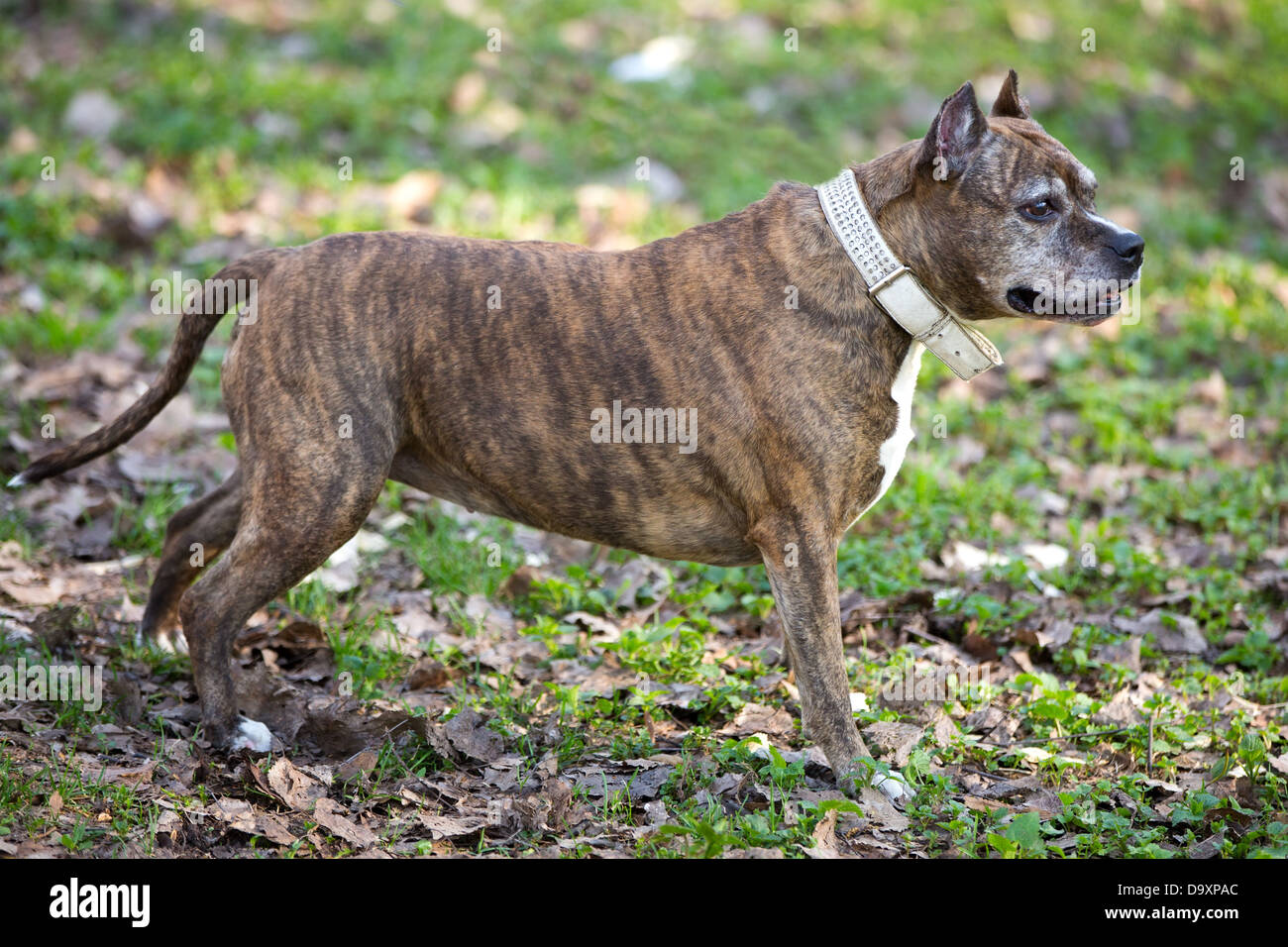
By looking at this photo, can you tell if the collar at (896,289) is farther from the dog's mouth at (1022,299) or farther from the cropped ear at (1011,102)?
the cropped ear at (1011,102)

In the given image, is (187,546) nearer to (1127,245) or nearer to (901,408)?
(901,408)

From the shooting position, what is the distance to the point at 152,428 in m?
6.29

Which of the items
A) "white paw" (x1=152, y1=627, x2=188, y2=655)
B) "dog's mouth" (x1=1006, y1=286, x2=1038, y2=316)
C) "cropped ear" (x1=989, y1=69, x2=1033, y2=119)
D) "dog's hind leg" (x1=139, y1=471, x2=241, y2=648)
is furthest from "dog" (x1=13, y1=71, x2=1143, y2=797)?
"white paw" (x1=152, y1=627, x2=188, y2=655)

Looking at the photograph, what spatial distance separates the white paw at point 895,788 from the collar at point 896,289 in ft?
4.35

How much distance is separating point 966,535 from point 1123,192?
465 cm

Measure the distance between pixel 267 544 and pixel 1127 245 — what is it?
2903 millimetres

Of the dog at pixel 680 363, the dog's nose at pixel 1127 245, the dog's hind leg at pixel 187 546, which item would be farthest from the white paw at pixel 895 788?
the dog's hind leg at pixel 187 546

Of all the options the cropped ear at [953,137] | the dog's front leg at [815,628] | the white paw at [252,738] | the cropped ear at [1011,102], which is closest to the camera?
the cropped ear at [953,137]

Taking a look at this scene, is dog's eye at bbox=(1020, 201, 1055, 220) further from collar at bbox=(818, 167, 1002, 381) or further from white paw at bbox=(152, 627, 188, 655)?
white paw at bbox=(152, 627, 188, 655)

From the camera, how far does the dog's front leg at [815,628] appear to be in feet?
13.4

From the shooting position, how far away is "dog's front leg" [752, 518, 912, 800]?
4.07 m

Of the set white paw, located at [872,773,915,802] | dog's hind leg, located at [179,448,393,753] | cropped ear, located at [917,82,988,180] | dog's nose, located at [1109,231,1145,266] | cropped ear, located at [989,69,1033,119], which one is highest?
cropped ear, located at [989,69,1033,119]

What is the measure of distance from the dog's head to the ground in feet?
4.71
